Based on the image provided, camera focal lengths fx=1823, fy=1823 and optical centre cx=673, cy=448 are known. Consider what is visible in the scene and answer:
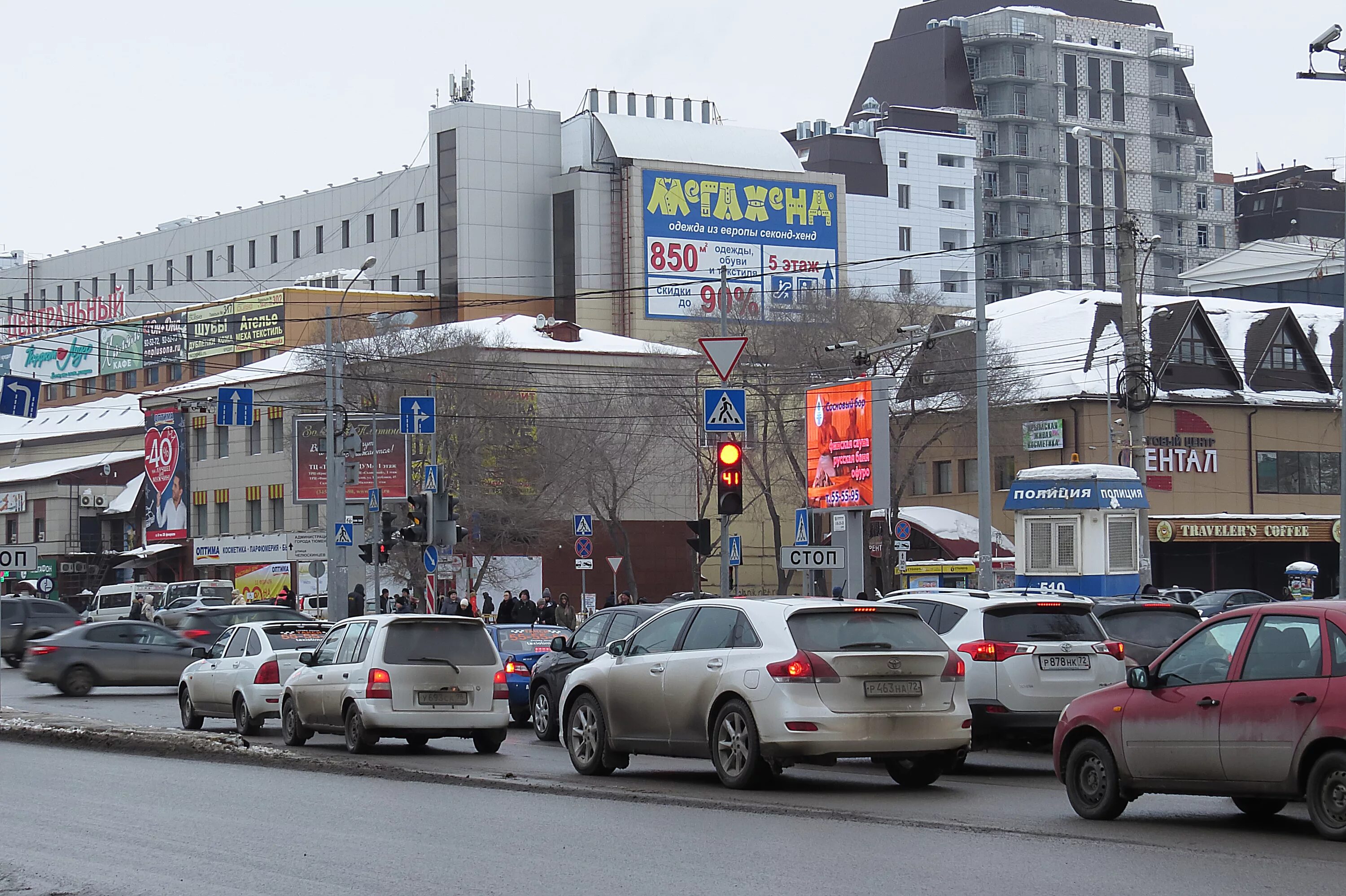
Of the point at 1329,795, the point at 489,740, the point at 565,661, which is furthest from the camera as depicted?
the point at 565,661

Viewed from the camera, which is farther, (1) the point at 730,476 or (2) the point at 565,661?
(1) the point at 730,476

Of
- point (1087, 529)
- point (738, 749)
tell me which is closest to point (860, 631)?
point (738, 749)

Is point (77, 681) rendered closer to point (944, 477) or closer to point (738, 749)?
point (738, 749)

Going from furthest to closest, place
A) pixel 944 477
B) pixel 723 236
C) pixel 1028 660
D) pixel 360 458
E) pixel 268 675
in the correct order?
pixel 723 236 < pixel 944 477 < pixel 360 458 < pixel 268 675 < pixel 1028 660

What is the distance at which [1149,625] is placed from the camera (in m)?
19.8

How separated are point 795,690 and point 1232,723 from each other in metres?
3.61

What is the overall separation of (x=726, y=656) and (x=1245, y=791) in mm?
4526

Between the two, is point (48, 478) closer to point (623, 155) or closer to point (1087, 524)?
point (623, 155)

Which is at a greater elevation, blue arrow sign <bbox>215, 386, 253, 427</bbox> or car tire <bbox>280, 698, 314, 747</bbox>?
blue arrow sign <bbox>215, 386, 253, 427</bbox>

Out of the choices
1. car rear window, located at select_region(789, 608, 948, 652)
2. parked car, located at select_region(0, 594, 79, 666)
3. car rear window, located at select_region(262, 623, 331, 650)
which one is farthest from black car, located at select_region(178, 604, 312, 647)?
car rear window, located at select_region(789, 608, 948, 652)

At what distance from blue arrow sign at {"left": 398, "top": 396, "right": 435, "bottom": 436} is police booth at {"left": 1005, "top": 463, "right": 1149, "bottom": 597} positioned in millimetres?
16981

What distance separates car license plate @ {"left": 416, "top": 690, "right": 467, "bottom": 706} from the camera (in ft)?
62.5

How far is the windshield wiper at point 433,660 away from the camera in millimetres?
19188

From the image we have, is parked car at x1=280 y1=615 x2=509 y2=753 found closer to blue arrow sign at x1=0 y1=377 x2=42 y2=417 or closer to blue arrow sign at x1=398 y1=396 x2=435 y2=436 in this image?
blue arrow sign at x1=0 y1=377 x2=42 y2=417
